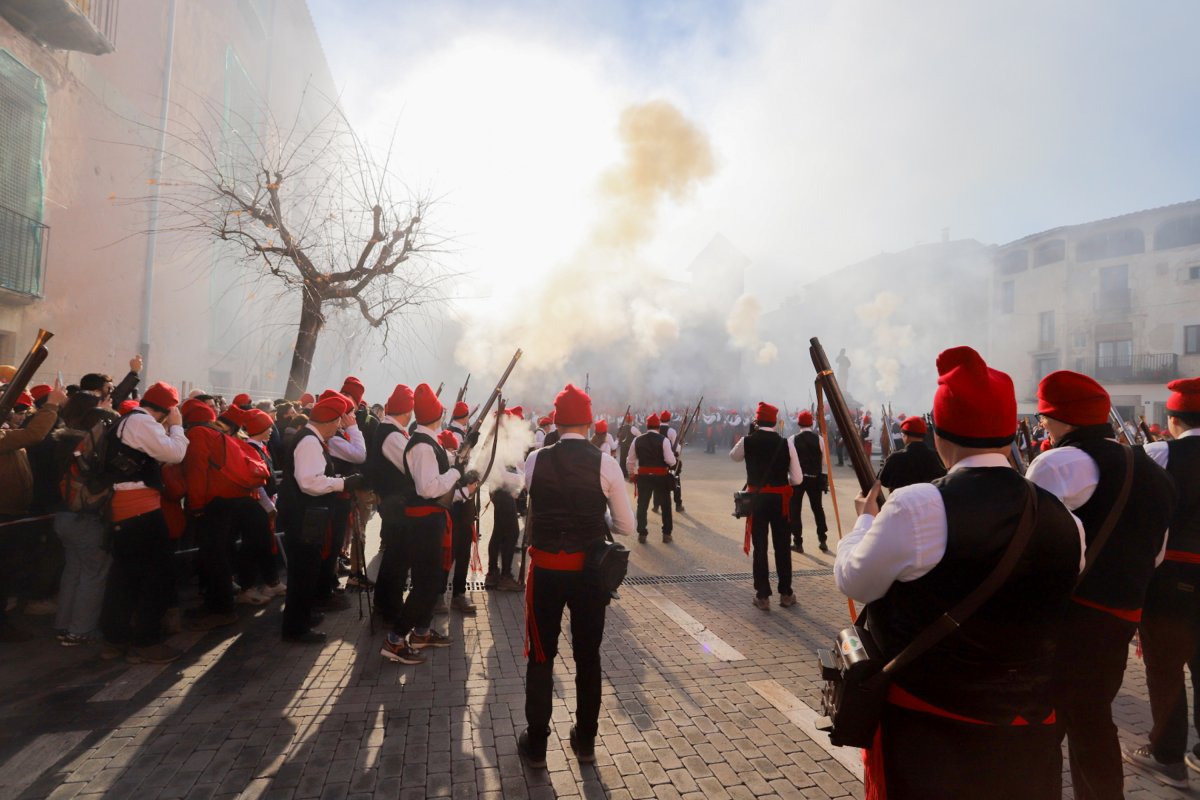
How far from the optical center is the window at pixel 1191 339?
29531 millimetres

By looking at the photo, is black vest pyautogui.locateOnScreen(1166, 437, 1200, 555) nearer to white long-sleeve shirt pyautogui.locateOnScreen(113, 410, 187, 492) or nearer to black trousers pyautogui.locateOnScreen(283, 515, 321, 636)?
black trousers pyautogui.locateOnScreen(283, 515, 321, 636)

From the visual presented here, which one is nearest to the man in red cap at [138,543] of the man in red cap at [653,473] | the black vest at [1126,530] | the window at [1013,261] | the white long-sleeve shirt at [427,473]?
the white long-sleeve shirt at [427,473]

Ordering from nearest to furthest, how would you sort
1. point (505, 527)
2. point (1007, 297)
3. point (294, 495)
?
1. point (294, 495)
2. point (505, 527)
3. point (1007, 297)

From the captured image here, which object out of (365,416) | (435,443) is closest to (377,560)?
(365,416)

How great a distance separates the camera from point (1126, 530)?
9.88 ft

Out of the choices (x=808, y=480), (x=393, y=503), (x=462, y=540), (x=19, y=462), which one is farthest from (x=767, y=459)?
(x=19, y=462)

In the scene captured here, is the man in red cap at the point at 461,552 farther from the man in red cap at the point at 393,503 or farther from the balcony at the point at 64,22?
the balcony at the point at 64,22

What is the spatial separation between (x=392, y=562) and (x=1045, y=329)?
4102 cm

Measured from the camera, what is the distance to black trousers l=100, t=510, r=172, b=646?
15.7 feet

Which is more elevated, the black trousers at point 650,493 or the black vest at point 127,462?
the black vest at point 127,462

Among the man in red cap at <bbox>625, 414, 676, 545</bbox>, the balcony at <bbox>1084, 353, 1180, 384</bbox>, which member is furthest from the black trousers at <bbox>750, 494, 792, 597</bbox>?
the balcony at <bbox>1084, 353, 1180, 384</bbox>

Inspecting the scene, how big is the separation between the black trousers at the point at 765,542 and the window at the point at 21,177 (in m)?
10.8

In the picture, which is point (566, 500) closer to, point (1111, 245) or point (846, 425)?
point (846, 425)

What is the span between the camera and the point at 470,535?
6.54 m
